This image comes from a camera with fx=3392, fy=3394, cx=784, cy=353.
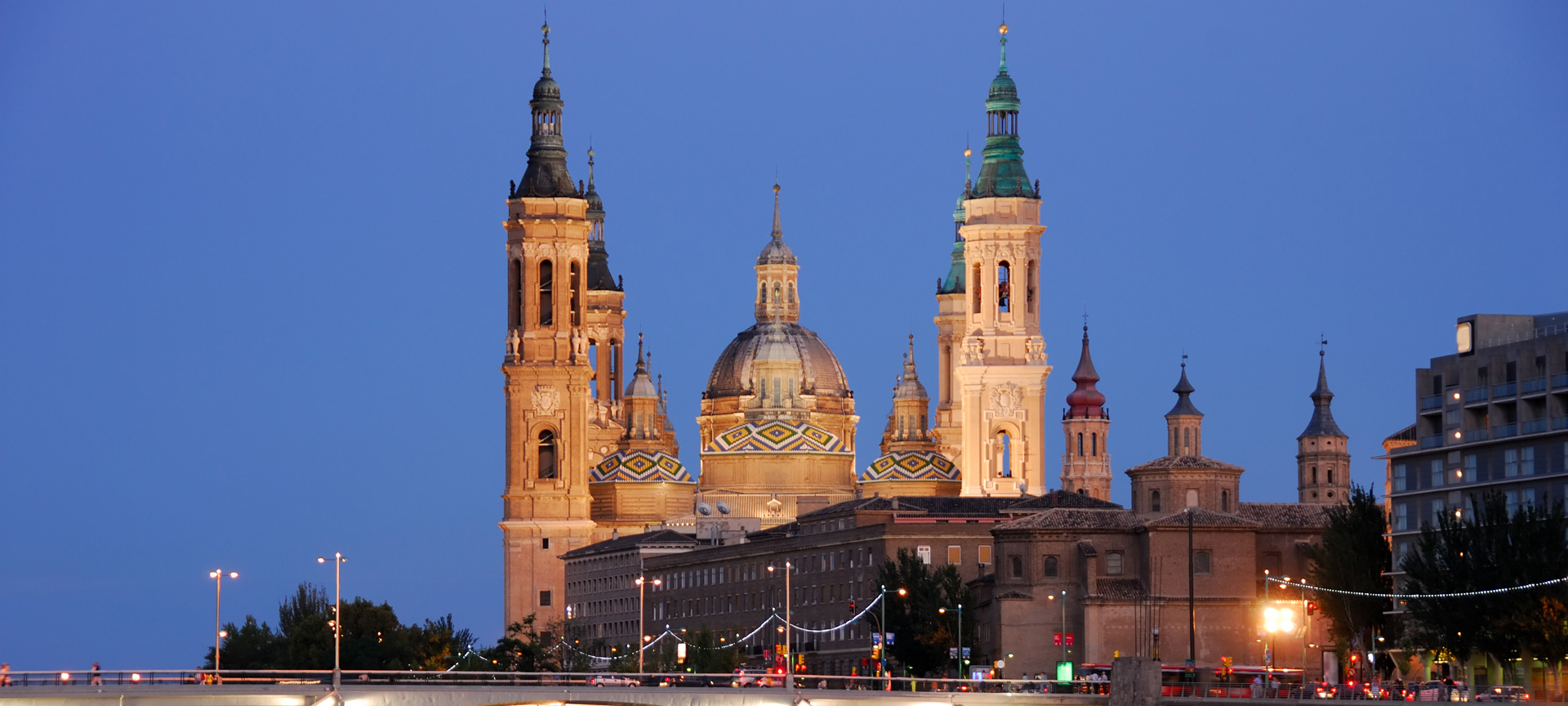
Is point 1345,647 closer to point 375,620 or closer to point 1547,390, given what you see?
point 1547,390

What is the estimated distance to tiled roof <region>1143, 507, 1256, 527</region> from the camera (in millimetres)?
147250

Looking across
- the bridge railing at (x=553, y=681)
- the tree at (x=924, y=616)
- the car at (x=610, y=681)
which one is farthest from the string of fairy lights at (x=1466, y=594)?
the car at (x=610, y=681)

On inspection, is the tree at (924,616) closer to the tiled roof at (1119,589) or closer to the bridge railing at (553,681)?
the tiled roof at (1119,589)

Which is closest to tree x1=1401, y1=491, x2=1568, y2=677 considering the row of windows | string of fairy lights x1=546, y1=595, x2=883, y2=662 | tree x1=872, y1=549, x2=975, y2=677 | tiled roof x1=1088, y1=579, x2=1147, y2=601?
the row of windows

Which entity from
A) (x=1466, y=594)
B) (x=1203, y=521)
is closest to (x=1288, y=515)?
(x=1203, y=521)

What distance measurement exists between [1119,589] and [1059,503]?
24780 mm

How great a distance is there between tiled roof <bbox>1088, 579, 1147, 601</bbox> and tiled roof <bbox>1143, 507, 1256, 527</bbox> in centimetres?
267

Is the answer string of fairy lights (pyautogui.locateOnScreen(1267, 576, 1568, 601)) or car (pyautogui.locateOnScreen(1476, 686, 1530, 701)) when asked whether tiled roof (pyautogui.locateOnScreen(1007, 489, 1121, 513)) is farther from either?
car (pyautogui.locateOnScreen(1476, 686, 1530, 701))

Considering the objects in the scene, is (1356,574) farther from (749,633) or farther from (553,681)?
(749,633)

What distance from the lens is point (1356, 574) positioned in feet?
433

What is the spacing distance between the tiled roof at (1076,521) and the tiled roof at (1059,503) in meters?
15.3

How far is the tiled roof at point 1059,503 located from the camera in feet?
563

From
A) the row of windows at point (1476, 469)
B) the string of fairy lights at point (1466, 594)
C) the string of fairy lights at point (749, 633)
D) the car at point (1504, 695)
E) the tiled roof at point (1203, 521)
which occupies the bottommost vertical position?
the car at point (1504, 695)

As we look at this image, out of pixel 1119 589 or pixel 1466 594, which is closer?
pixel 1466 594
